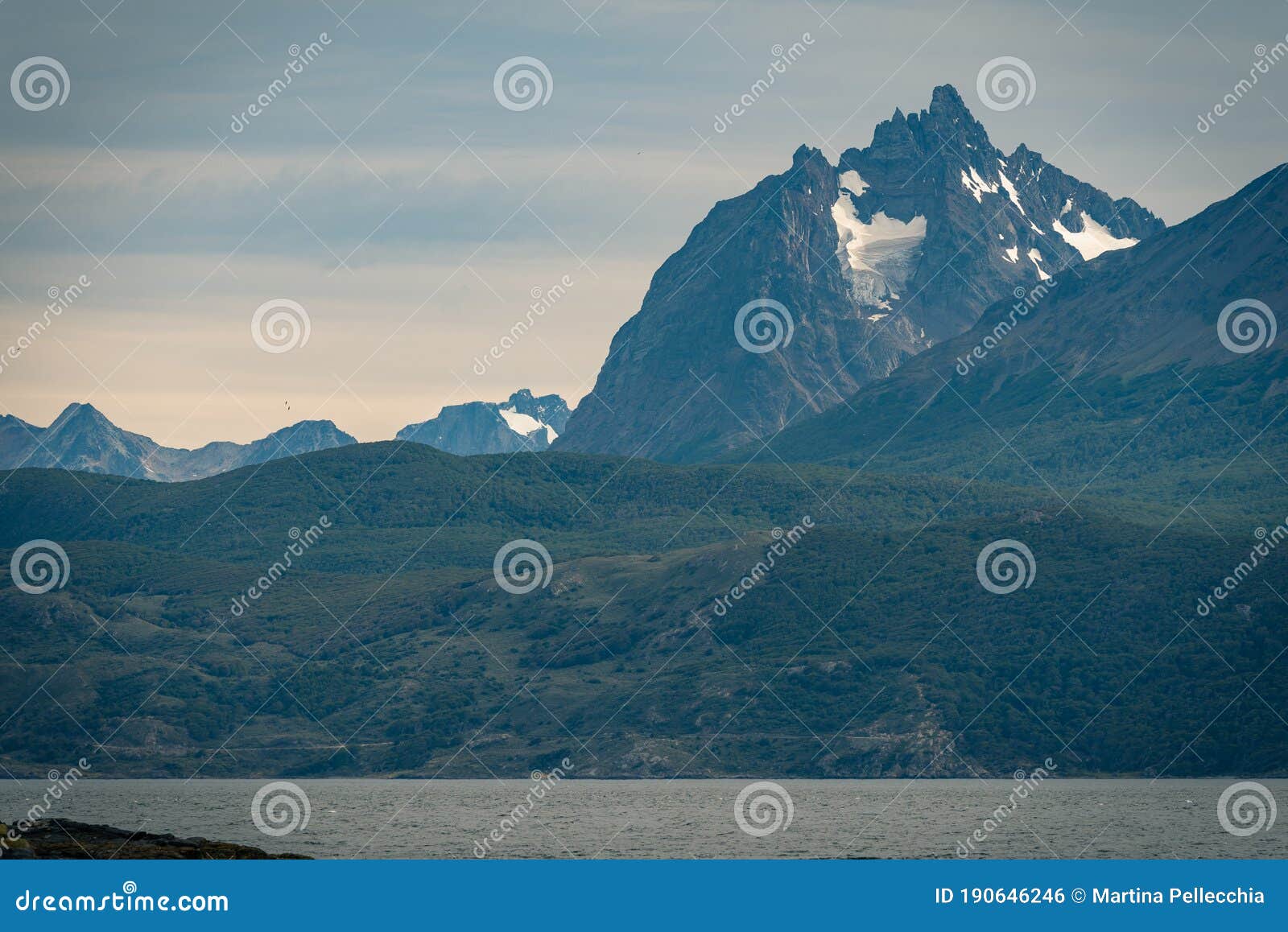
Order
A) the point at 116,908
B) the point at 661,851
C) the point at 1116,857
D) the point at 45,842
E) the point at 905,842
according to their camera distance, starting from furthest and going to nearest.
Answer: the point at 905,842
the point at 661,851
the point at 1116,857
the point at 45,842
the point at 116,908

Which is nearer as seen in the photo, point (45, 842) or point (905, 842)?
point (45, 842)

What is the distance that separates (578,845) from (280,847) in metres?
32.0

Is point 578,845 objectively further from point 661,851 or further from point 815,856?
point 815,856

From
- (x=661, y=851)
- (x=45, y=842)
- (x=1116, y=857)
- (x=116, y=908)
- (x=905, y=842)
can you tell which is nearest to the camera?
(x=116, y=908)

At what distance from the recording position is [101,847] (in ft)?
432

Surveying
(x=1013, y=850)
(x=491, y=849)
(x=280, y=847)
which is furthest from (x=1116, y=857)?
(x=280, y=847)

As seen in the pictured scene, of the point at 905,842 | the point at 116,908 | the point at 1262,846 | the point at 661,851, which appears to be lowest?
the point at 116,908

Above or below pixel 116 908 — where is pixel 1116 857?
above

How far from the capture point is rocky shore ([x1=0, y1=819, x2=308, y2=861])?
121000 millimetres

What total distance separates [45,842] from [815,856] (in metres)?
75.3

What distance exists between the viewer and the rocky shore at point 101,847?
12100 cm

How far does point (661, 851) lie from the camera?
592 feet

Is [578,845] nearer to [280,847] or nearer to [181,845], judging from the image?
[280,847]

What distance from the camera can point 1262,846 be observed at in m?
185
